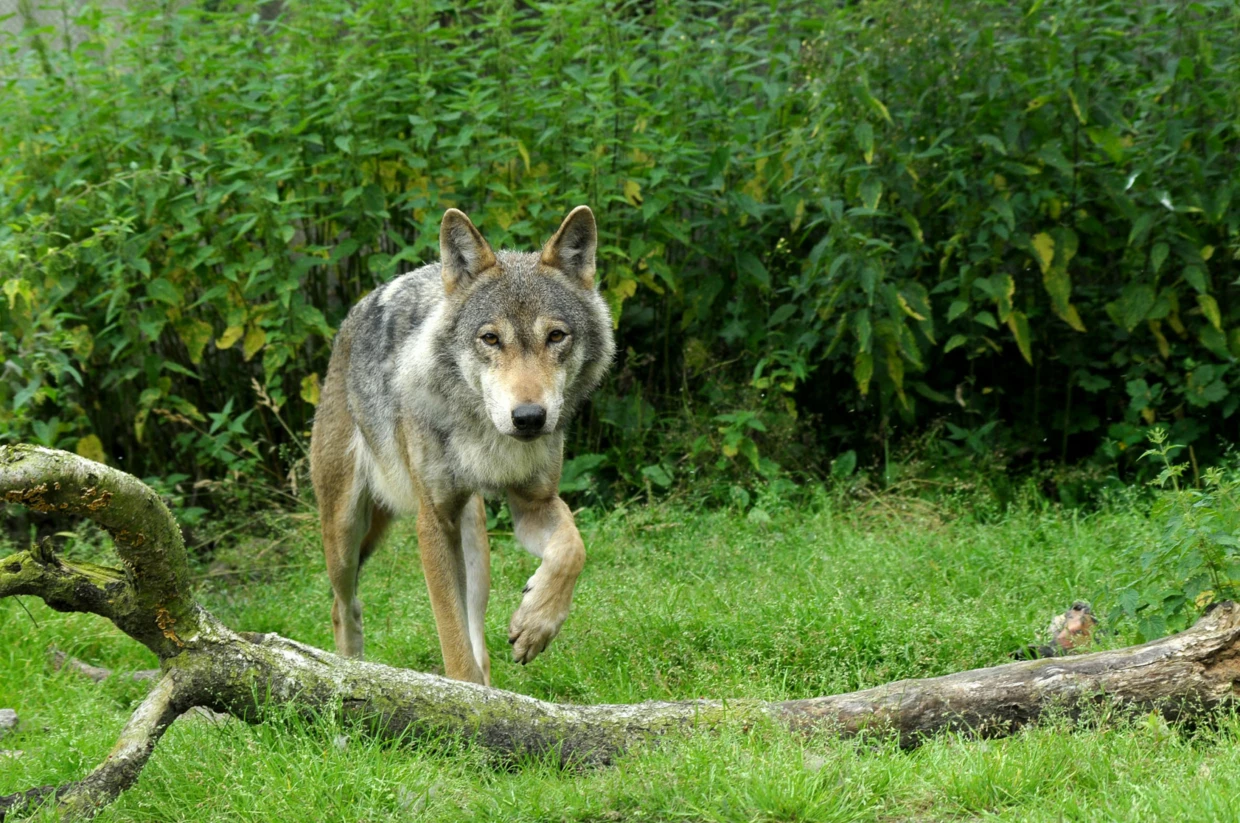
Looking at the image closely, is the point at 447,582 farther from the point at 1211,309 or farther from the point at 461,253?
the point at 1211,309

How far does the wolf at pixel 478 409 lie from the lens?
459cm

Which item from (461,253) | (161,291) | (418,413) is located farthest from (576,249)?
(161,291)

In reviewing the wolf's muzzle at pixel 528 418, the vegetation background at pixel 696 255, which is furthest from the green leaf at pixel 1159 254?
the wolf's muzzle at pixel 528 418

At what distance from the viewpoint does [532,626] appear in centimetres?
427

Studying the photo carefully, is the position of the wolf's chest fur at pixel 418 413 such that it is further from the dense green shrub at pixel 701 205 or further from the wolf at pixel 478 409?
the dense green shrub at pixel 701 205

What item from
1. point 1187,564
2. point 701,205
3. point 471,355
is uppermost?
point 471,355

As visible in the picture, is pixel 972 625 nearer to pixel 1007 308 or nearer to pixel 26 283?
pixel 1007 308

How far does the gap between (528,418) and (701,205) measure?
3781 mm

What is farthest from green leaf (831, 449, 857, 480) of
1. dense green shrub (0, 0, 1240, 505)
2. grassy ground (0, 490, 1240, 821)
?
grassy ground (0, 490, 1240, 821)

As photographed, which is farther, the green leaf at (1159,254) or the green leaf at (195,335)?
the green leaf at (195,335)

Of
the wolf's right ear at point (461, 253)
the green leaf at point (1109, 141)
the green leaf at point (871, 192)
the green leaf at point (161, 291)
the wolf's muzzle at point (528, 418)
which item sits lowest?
the green leaf at point (161, 291)

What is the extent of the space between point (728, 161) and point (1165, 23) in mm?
2698

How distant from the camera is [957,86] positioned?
7.28 metres

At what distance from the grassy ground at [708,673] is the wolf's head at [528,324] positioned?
1163mm
